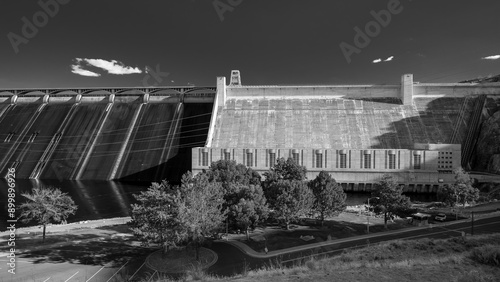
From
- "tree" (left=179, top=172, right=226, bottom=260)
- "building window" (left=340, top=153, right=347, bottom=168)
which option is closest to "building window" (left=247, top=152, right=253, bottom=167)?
"building window" (left=340, top=153, right=347, bottom=168)

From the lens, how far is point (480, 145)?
2820 inches

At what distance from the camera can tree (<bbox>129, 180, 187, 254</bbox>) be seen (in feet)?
90.2

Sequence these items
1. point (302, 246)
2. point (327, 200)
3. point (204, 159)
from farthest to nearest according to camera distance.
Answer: point (204, 159) < point (327, 200) < point (302, 246)

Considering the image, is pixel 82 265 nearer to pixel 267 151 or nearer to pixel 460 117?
pixel 267 151

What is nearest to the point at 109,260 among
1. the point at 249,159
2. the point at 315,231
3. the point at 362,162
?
the point at 315,231

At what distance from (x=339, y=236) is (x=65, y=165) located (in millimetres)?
77029

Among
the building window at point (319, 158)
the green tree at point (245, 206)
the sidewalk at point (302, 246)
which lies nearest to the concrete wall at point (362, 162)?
the building window at point (319, 158)

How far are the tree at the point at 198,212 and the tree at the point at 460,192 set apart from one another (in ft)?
120

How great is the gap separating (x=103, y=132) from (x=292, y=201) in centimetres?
7584

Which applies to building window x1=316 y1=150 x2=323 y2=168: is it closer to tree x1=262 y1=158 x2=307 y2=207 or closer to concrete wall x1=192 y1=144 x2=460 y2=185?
concrete wall x1=192 y1=144 x2=460 y2=185

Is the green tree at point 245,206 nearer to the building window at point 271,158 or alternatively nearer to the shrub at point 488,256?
the shrub at point 488,256

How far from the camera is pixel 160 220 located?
28.2 metres

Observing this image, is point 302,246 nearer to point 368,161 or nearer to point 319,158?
point 319,158

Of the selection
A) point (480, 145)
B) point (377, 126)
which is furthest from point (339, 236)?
point (480, 145)
